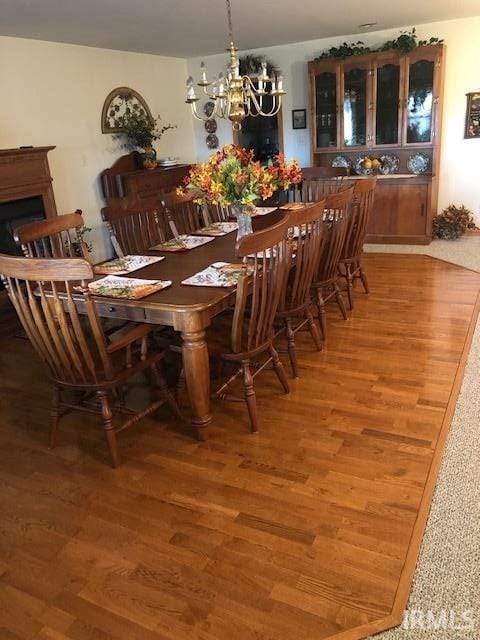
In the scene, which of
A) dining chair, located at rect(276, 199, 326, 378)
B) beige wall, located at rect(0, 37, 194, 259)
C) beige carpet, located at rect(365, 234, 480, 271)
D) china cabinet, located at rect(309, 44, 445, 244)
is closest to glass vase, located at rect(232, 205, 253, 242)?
dining chair, located at rect(276, 199, 326, 378)

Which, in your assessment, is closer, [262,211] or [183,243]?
[183,243]

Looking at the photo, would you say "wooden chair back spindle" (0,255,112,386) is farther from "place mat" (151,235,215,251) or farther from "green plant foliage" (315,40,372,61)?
"green plant foliage" (315,40,372,61)

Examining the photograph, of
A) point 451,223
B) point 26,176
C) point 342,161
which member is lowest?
point 451,223

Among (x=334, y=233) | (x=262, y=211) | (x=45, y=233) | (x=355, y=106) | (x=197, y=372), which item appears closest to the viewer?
(x=197, y=372)

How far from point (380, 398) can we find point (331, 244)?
110cm

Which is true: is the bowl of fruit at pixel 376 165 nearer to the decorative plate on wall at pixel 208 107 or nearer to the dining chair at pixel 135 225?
the decorative plate on wall at pixel 208 107

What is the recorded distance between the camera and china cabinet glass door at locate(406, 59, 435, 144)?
17.9 feet

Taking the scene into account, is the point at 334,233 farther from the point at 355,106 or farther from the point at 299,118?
the point at 299,118

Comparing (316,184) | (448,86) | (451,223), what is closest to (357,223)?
(316,184)

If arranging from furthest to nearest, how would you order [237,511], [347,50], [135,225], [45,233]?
[347,50]
[135,225]
[45,233]
[237,511]

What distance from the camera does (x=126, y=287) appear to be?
2.46 m

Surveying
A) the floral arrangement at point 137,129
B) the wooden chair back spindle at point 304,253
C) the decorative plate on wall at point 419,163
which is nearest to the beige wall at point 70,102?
the floral arrangement at point 137,129

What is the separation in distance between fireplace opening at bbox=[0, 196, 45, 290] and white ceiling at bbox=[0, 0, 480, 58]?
138 centimetres

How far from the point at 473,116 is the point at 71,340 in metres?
5.40
